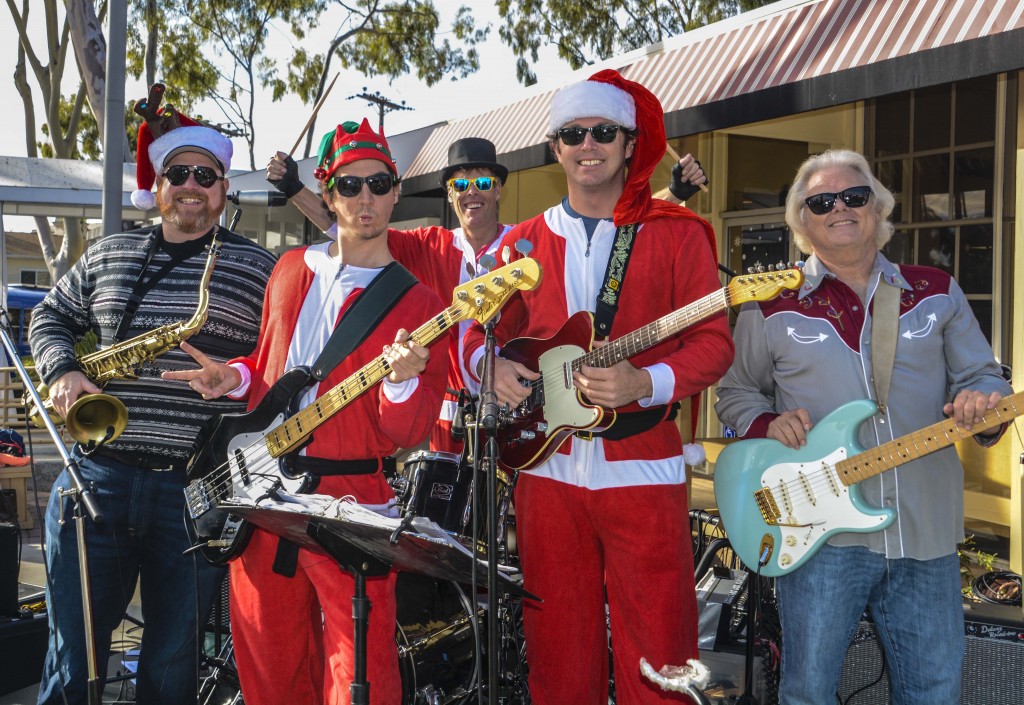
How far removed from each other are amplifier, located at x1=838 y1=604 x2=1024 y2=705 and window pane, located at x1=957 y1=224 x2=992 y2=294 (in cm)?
433

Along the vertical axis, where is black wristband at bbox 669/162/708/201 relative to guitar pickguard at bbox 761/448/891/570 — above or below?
above

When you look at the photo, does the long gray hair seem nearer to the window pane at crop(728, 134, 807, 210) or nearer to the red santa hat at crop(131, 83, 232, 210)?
the red santa hat at crop(131, 83, 232, 210)

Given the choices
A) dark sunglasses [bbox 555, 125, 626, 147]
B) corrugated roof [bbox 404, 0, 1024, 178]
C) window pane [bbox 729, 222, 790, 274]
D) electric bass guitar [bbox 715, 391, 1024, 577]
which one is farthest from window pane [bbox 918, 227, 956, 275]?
dark sunglasses [bbox 555, 125, 626, 147]

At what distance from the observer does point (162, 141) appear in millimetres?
3881

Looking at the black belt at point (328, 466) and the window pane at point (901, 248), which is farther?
the window pane at point (901, 248)

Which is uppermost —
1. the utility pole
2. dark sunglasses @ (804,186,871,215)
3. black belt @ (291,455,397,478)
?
the utility pole

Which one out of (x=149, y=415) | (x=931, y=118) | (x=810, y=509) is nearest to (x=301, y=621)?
(x=149, y=415)

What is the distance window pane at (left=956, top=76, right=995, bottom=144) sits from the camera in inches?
295

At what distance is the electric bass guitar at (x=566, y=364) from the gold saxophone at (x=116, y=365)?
1211 millimetres

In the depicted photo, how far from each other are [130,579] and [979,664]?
3.21m

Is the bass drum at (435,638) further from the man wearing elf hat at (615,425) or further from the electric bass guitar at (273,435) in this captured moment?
the electric bass guitar at (273,435)

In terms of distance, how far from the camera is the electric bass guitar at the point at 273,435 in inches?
109

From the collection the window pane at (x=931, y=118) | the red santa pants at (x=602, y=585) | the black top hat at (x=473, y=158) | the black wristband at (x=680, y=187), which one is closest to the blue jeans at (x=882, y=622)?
the red santa pants at (x=602, y=585)

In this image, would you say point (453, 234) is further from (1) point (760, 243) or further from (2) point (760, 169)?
(2) point (760, 169)
